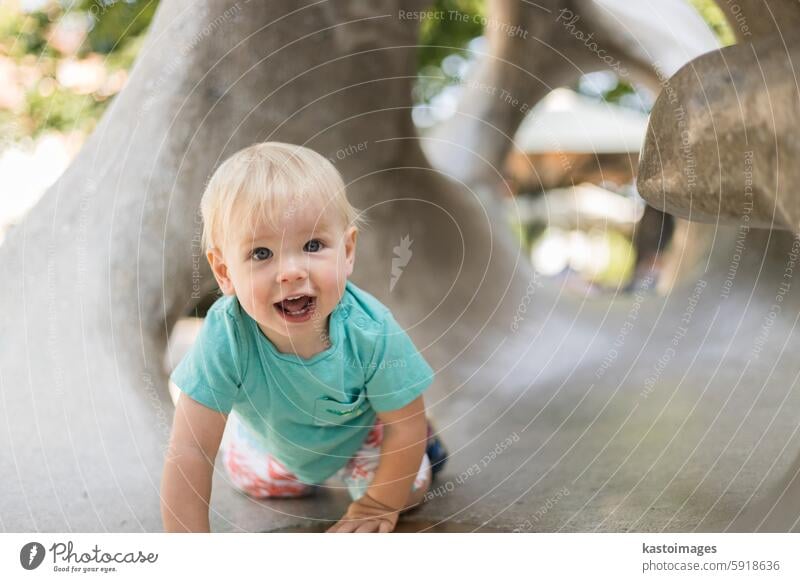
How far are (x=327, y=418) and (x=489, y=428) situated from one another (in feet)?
0.97

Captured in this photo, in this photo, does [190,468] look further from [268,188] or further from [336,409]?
[268,188]

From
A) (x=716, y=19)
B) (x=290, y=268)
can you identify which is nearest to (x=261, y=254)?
(x=290, y=268)

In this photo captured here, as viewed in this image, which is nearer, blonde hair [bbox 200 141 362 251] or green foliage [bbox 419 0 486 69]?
blonde hair [bbox 200 141 362 251]

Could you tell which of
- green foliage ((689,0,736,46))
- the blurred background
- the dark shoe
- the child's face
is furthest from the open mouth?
green foliage ((689,0,736,46))

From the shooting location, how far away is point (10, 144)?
2.70ft

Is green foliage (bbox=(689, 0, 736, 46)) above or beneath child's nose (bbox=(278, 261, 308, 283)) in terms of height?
above

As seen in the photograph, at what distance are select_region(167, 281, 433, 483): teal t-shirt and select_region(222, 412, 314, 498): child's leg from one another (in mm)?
64

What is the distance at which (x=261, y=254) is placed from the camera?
2.13 ft

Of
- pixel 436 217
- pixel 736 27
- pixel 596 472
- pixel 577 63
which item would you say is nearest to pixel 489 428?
pixel 596 472

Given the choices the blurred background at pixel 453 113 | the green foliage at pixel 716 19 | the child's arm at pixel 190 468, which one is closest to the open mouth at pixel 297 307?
the child's arm at pixel 190 468

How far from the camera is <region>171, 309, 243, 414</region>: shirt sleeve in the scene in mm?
688

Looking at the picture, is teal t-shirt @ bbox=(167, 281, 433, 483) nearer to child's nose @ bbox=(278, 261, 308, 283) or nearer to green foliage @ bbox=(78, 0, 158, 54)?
child's nose @ bbox=(278, 261, 308, 283)
